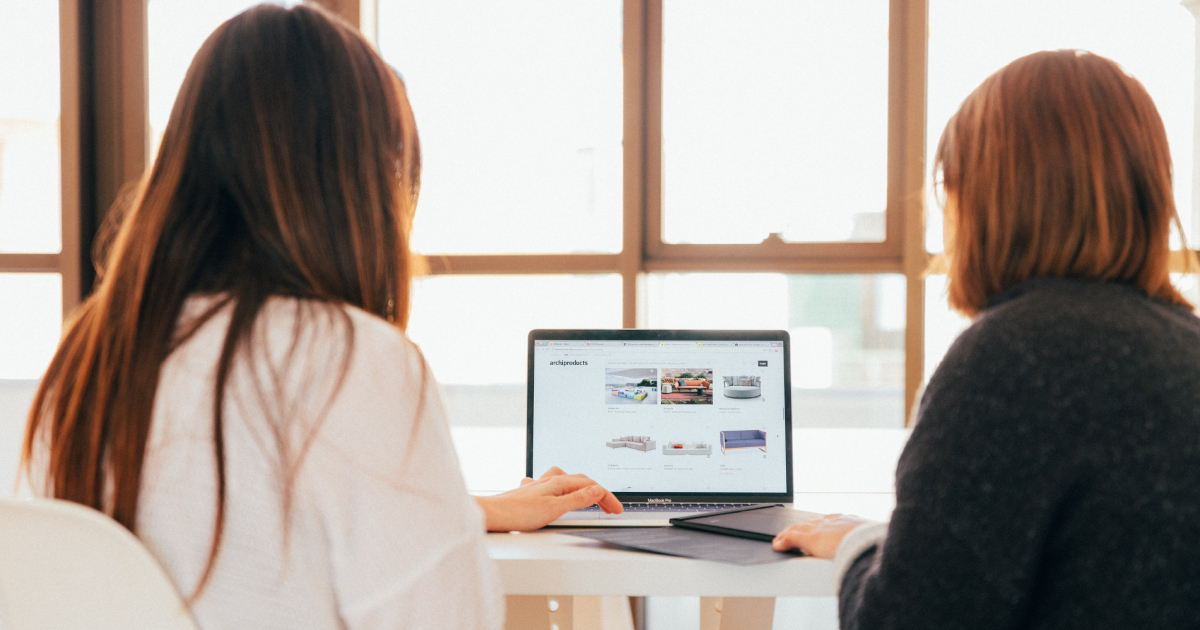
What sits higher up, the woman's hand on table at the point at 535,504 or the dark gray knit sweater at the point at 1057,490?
the dark gray knit sweater at the point at 1057,490

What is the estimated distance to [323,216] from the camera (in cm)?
73

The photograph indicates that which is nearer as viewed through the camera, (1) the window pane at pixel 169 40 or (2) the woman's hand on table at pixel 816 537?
(2) the woman's hand on table at pixel 816 537

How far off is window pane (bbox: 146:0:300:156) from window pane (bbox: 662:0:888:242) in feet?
3.93

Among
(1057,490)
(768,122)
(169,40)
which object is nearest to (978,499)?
(1057,490)

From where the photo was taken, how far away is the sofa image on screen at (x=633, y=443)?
140 cm

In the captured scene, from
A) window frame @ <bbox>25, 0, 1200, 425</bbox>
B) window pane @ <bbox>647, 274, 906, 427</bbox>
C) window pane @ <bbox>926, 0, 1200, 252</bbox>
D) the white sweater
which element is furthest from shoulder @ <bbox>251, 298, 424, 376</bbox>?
window pane @ <bbox>926, 0, 1200, 252</bbox>

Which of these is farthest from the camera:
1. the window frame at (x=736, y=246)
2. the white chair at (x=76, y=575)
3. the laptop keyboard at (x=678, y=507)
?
the window frame at (x=736, y=246)

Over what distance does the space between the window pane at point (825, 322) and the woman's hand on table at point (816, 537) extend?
1029 mm

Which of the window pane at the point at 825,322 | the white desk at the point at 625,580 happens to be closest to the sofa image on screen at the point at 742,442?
the white desk at the point at 625,580

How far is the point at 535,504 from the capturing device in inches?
46.0

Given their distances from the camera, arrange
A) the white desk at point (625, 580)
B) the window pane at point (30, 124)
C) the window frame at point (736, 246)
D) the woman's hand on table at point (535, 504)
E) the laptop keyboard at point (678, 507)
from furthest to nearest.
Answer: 1. the window pane at point (30, 124)
2. the window frame at point (736, 246)
3. the laptop keyboard at point (678, 507)
4. the woman's hand on table at point (535, 504)
5. the white desk at point (625, 580)

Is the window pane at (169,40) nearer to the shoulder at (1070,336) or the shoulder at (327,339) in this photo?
the shoulder at (327,339)

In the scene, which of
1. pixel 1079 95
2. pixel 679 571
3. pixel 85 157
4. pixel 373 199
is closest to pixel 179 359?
pixel 373 199

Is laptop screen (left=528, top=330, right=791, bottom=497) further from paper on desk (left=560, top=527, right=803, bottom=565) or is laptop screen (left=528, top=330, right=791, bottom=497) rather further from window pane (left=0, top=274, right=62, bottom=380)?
window pane (left=0, top=274, right=62, bottom=380)
